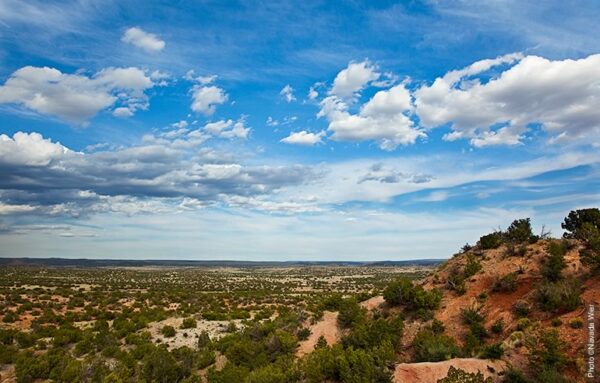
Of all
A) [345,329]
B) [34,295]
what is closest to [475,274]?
[345,329]

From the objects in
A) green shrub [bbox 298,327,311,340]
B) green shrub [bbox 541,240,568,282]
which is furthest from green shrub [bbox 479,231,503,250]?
green shrub [bbox 298,327,311,340]

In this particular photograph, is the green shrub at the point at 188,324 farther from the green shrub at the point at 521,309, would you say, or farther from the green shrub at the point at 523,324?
the green shrub at the point at 523,324

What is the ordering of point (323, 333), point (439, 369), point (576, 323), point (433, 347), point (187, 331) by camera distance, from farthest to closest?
point (187, 331) < point (323, 333) < point (433, 347) < point (576, 323) < point (439, 369)

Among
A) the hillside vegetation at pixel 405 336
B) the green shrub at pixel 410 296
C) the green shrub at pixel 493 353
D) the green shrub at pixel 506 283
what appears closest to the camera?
the hillside vegetation at pixel 405 336

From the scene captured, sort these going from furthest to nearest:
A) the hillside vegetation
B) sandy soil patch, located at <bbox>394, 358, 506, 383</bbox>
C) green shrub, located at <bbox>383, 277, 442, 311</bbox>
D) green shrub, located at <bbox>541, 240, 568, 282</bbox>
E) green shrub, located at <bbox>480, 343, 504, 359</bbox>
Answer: green shrub, located at <bbox>383, 277, 442, 311</bbox> → green shrub, located at <bbox>541, 240, 568, 282</bbox> → green shrub, located at <bbox>480, 343, 504, 359</bbox> → the hillside vegetation → sandy soil patch, located at <bbox>394, 358, 506, 383</bbox>

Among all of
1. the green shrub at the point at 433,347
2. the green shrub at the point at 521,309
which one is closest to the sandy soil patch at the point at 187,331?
the green shrub at the point at 433,347

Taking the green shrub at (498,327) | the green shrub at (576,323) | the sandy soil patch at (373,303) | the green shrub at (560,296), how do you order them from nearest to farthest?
the green shrub at (576,323) → the green shrub at (560,296) → the green shrub at (498,327) → the sandy soil patch at (373,303)

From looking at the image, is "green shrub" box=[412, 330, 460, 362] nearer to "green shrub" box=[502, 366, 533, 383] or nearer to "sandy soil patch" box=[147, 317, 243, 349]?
"green shrub" box=[502, 366, 533, 383]

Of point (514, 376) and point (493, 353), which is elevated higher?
point (493, 353)

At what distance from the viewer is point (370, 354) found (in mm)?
18125

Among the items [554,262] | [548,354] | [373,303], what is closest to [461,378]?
[548,354]

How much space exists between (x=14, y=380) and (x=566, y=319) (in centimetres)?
2766

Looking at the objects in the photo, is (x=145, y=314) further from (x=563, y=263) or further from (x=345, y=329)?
(x=563, y=263)

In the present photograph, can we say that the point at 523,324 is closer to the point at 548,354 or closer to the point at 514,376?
the point at 548,354
